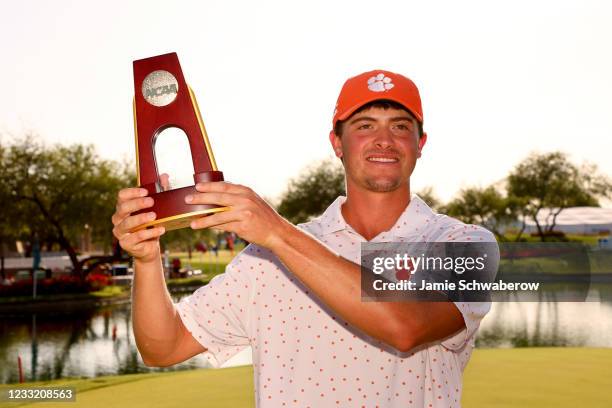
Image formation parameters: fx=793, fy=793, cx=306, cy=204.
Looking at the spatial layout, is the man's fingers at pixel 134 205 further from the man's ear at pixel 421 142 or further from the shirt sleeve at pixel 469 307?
the man's ear at pixel 421 142

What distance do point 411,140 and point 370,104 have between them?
174 mm

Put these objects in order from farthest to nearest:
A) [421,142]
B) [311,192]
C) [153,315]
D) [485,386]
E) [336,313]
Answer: [311,192], [485,386], [421,142], [153,315], [336,313]

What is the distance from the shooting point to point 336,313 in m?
2.17

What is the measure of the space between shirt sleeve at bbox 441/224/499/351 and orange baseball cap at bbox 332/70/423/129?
40 cm

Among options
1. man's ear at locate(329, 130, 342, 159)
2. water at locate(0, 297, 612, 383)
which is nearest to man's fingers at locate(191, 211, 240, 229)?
man's ear at locate(329, 130, 342, 159)

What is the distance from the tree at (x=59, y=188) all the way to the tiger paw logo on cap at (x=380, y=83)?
3634 centimetres

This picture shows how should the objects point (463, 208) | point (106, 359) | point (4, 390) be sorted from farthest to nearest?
point (463, 208) < point (106, 359) < point (4, 390)

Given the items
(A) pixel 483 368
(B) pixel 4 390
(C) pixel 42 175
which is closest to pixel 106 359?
(B) pixel 4 390

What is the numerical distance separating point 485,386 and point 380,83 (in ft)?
27.9

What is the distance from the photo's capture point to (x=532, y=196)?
60219 mm

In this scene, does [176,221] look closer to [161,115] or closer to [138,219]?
[138,219]

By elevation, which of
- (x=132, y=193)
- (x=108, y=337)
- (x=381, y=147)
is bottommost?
(x=108, y=337)

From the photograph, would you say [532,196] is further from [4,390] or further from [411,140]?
[411,140]

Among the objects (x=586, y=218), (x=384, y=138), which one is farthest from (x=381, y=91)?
(x=586, y=218)
